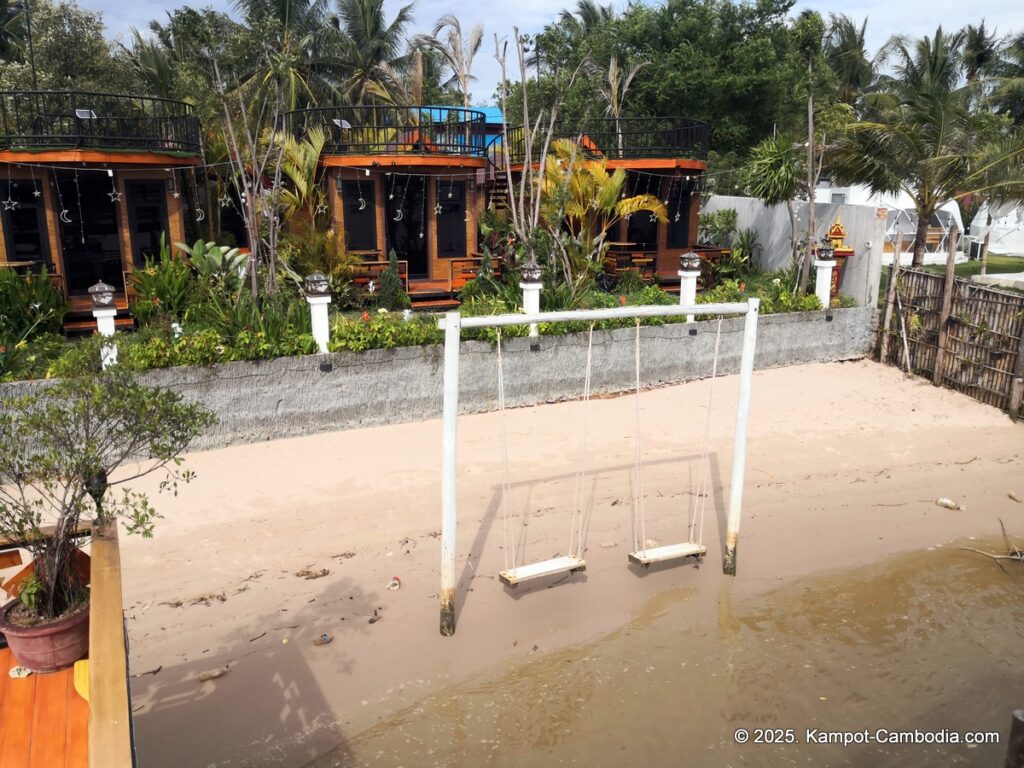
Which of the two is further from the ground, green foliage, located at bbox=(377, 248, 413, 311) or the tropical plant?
the tropical plant

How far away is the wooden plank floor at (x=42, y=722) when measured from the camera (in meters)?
3.69

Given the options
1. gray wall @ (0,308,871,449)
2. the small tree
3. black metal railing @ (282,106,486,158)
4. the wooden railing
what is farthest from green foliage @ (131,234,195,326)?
the wooden railing

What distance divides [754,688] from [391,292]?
9970mm

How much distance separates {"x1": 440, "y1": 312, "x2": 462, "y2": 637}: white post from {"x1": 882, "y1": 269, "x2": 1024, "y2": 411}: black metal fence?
883cm

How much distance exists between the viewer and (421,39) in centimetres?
2620

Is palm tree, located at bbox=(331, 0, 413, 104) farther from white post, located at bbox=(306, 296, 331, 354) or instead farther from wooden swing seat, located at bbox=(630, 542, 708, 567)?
wooden swing seat, located at bbox=(630, 542, 708, 567)

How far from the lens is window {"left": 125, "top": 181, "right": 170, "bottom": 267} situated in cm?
1410

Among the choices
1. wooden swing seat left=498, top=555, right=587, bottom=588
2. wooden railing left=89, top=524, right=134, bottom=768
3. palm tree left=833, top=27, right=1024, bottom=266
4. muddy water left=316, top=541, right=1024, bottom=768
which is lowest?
muddy water left=316, top=541, right=1024, bottom=768

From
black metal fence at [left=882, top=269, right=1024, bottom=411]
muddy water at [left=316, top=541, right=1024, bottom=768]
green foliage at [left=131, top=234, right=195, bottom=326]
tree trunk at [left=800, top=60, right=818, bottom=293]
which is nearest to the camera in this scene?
muddy water at [left=316, top=541, right=1024, bottom=768]

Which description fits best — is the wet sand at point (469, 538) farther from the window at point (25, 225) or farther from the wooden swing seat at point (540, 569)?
the window at point (25, 225)

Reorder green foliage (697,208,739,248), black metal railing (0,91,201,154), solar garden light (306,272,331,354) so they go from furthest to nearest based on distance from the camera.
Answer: green foliage (697,208,739,248), black metal railing (0,91,201,154), solar garden light (306,272,331,354)

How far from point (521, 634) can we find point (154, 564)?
3319 mm

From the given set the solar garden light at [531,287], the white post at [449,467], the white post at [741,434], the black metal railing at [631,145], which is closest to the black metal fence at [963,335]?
the black metal railing at [631,145]

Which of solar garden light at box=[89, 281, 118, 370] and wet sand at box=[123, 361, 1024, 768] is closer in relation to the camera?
wet sand at box=[123, 361, 1024, 768]
